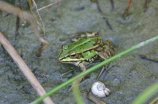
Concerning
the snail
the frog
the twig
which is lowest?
the snail

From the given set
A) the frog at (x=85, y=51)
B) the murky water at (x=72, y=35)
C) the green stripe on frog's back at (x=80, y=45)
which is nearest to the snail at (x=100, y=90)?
the murky water at (x=72, y=35)

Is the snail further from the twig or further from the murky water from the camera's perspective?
the twig

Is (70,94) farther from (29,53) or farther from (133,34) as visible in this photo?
(133,34)

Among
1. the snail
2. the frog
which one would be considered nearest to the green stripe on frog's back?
the frog

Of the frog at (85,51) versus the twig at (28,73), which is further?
the frog at (85,51)

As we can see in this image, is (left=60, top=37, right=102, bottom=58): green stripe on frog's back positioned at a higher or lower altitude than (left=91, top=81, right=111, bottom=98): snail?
higher

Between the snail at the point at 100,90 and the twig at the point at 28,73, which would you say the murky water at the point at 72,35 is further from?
the twig at the point at 28,73
